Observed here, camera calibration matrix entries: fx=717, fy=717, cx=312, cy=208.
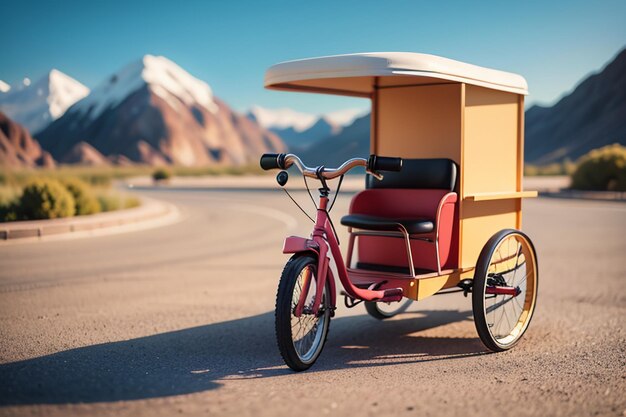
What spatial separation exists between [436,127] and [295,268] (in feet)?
7.64

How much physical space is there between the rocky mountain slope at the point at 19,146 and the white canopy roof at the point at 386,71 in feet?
187

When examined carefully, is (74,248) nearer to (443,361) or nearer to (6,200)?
(6,200)

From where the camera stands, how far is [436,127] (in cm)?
626

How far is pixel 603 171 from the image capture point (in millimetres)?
27625

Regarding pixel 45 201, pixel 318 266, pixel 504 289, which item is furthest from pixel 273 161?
pixel 45 201

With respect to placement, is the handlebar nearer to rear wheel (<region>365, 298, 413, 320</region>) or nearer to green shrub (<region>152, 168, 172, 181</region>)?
rear wheel (<region>365, 298, 413, 320</region>)

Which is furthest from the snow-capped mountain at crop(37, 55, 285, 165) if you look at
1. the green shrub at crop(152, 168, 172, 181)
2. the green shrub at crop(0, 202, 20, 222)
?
the green shrub at crop(0, 202, 20, 222)

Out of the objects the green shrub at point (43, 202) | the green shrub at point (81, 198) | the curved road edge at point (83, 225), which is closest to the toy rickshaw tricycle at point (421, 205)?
the curved road edge at point (83, 225)

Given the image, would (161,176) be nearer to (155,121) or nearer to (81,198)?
(81,198)

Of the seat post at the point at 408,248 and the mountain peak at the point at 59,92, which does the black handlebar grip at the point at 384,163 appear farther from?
the mountain peak at the point at 59,92

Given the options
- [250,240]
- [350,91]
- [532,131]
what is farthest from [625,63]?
[350,91]

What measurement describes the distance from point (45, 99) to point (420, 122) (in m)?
25.4

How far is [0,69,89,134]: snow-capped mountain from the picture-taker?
2867cm

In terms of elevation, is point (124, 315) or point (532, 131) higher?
point (532, 131)
